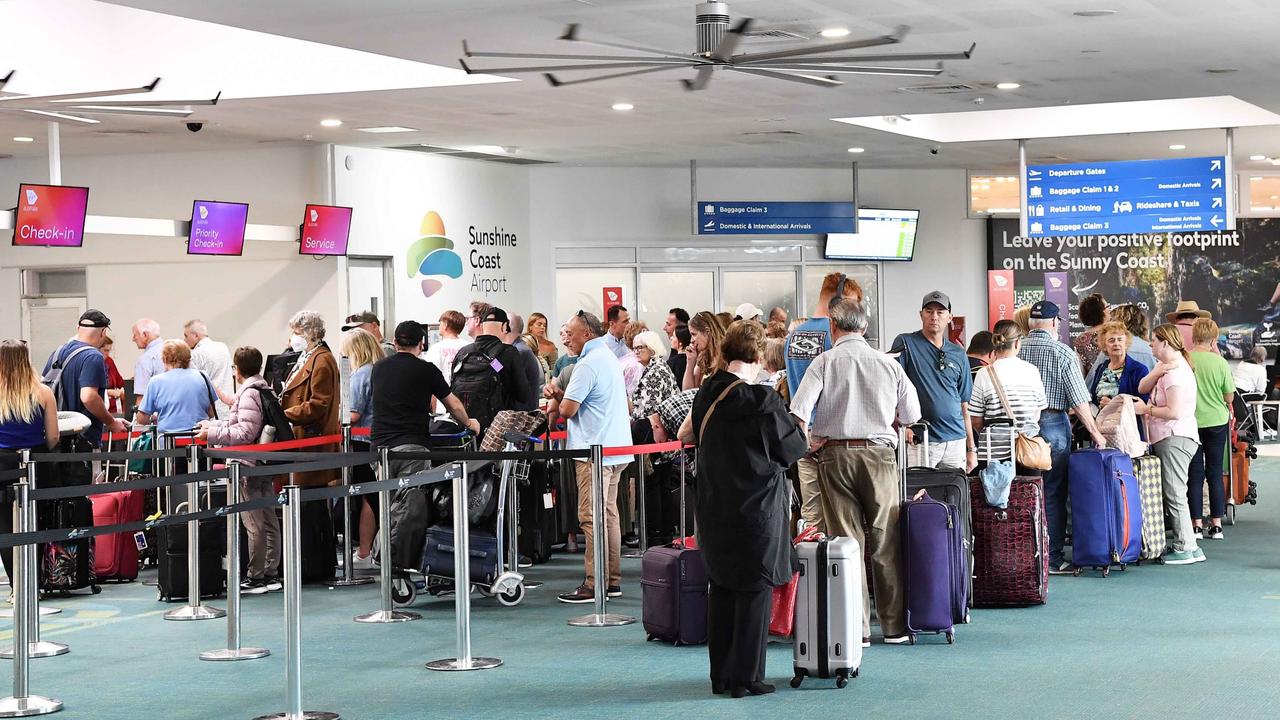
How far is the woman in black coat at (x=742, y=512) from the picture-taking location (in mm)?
5629

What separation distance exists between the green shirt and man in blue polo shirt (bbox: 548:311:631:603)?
4.33 meters

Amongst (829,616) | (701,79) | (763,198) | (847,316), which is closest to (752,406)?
(829,616)

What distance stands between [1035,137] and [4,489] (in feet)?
35.6

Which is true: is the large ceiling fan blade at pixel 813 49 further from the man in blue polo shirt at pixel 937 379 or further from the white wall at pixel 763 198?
the white wall at pixel 763 198

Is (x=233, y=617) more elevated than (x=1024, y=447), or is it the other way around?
(x=1024, y=447)

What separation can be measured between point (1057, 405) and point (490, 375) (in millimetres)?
3354

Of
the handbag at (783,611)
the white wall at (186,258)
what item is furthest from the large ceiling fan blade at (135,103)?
the handbag at (783,611)

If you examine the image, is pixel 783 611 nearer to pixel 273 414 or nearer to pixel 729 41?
pixel 729 41

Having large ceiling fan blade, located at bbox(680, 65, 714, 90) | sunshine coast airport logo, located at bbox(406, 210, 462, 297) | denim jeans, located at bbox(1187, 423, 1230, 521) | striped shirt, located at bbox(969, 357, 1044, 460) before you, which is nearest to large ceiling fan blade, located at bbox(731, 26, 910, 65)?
large ceiling fan blade, located at bbox(680, 65, 714, 90)

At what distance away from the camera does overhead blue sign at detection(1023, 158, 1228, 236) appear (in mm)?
15711

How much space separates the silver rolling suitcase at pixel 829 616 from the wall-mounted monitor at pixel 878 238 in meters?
12.8

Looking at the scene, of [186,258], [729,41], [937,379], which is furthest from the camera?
[186,258]

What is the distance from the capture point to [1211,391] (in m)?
10.2

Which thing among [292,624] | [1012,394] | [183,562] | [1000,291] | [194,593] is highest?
[1000,291]
